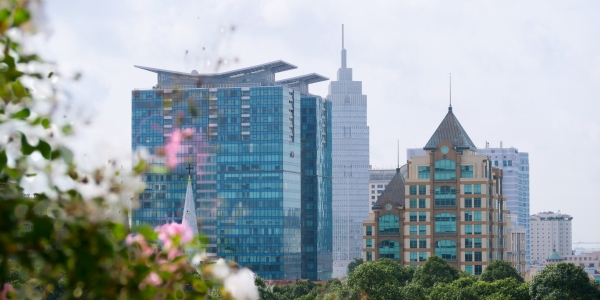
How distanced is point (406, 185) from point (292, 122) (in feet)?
192

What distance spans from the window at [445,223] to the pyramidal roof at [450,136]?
8424mm

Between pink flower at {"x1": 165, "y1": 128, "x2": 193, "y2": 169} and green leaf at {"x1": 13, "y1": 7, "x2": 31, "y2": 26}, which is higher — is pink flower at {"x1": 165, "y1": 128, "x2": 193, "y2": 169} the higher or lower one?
the lower one

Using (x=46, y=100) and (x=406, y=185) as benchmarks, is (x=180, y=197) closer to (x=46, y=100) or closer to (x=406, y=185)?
(x=406, y=185)

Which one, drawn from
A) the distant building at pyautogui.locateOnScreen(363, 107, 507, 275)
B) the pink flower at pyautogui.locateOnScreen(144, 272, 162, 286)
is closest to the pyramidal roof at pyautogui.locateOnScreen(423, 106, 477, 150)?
the distant building at pyautogui.locateOnScreen(363, 107, 507, 275)

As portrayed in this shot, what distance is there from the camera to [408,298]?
80.4 m

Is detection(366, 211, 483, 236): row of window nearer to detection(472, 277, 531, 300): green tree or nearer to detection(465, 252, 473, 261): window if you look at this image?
detection(465, 252, 473, 261): window

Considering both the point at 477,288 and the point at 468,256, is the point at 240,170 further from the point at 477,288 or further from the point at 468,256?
the point at 477,288

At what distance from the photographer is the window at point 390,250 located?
131 meters

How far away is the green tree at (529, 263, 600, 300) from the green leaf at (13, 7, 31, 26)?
7119 cm

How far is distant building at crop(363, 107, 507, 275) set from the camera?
127m

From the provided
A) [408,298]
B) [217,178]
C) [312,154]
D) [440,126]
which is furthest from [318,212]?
[408,298]

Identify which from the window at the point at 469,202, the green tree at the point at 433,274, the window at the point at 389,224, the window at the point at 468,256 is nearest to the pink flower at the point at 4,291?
the green tree at the point at 433,274

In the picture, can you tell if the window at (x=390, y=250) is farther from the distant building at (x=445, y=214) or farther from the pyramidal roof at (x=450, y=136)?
the pyramidal roof at (x=450, y=136)

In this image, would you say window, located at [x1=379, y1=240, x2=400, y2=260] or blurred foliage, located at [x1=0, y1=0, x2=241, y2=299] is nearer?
blurred foliage, located at [x1=0, y1=0, x2=241, y2=299]
